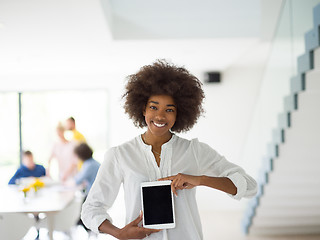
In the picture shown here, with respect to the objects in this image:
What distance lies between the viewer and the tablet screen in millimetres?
1441

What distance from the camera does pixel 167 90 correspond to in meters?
1.54

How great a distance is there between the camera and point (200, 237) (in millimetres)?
1529

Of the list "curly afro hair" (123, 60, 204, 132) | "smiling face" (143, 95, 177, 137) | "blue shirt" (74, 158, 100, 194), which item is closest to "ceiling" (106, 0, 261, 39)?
"blue shirt" (74, 158, 100, 194)

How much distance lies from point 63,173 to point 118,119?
1.88m

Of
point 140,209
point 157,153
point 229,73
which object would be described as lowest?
point 140,209

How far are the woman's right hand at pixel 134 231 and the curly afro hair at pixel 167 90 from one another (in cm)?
47

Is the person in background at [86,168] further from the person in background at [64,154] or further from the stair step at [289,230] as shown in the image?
the stair step at [289,230]

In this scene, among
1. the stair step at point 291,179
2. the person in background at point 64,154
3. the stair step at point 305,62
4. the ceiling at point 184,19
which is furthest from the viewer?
the person in background at point 64,154

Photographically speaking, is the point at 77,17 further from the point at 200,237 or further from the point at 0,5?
the point at 200,237

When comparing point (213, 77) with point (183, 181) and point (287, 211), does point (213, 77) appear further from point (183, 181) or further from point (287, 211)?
point (183, 181)

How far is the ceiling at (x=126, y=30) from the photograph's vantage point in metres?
3.45

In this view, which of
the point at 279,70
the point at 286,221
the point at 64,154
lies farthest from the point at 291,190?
the point at 64,154

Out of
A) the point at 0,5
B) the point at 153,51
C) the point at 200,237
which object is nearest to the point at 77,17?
the point at 0,5

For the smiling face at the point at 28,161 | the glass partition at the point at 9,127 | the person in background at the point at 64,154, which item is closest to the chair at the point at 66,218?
the smiling face at the point at 28,161
